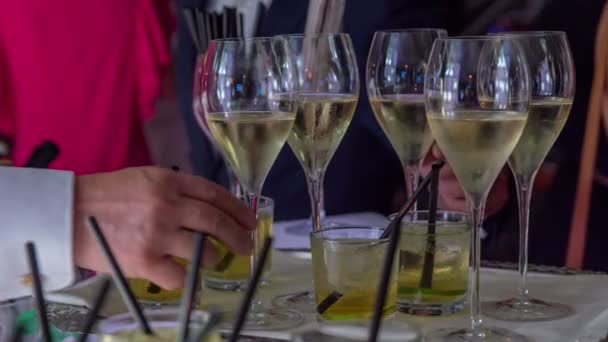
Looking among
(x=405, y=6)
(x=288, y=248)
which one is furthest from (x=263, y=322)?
(x=405, y=6)

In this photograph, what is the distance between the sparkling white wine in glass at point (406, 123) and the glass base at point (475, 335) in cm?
23

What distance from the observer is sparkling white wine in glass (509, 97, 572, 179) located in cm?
91

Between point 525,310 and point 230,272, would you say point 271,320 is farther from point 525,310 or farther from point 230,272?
point 525,310

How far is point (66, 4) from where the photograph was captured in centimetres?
235

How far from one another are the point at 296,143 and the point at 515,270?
0.95 ft

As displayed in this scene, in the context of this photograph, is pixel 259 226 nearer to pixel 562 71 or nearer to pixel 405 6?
pixel 562 71

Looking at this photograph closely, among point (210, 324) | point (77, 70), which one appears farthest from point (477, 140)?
point (77, 70)

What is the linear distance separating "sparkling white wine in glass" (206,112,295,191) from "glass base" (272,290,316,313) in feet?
0.42

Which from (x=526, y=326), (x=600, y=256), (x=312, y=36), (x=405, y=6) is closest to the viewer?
(x=526, y=326)

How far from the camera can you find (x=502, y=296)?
0.98 m

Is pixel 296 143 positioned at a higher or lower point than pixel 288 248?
higher

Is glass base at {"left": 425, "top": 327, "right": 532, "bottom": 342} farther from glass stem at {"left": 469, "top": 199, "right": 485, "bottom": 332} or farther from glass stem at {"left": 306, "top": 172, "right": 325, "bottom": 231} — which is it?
glass stem at {"left": 306, "top": 172, "right": 325, "bottom": 231}

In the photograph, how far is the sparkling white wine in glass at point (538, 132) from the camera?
91cm

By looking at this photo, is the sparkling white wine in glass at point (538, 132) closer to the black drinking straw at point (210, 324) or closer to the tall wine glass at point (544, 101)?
the tall wine glass at point (544, 101)
